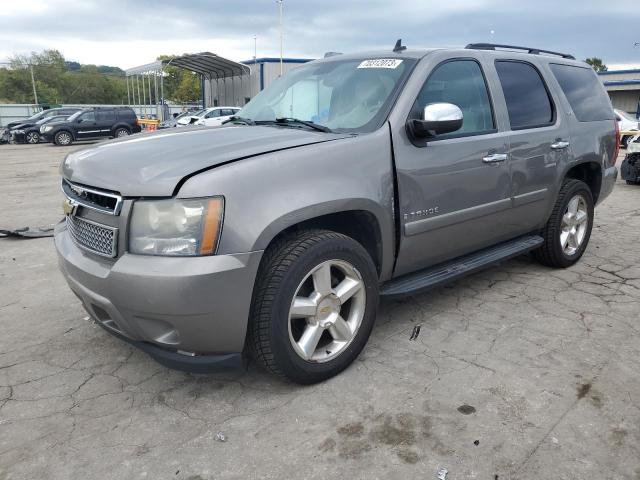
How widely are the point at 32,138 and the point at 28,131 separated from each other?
38 centimetres

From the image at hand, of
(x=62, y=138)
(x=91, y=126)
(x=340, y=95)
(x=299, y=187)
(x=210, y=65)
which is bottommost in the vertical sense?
(x=62, y=138)

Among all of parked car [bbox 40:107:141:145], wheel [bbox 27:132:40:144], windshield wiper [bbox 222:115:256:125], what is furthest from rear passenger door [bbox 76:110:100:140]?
windshield wiper [bbox 222:115:256:125]

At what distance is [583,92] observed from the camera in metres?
4.73

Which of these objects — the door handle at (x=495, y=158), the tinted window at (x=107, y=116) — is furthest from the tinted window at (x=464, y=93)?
the tinted window at (x=107, y=116)

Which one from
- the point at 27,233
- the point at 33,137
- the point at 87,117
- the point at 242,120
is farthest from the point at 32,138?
the point at 242,120

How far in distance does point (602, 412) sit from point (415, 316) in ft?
4.61

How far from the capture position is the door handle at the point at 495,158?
3.51 meters

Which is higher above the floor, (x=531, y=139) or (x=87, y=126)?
(x=531, y=139)

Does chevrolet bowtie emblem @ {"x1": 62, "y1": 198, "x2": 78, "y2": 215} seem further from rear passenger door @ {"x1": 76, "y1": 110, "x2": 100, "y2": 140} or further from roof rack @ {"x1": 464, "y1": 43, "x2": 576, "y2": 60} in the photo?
rear passenger door @ {"x1": 76, "y1": 110, "x2": 100, "y2": 140}

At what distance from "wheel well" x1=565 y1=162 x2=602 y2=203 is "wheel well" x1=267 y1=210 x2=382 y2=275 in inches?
101

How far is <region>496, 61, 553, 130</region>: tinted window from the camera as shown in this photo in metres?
3.86

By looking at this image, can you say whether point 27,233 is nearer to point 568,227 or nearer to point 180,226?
point 180,226

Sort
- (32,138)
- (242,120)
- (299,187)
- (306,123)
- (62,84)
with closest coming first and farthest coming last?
(299,187), (306,123), (242,120), (32,138), (62,84)

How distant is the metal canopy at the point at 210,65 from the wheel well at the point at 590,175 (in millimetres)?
27403
